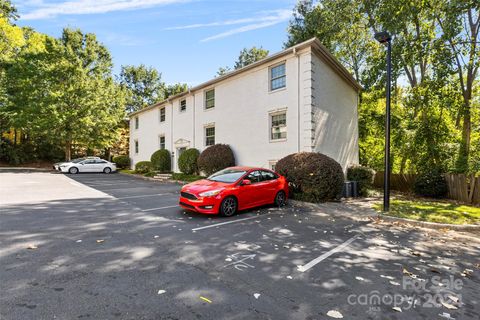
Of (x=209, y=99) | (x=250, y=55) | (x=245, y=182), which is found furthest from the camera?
(x=250, y=55)

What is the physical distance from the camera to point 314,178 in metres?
10.3

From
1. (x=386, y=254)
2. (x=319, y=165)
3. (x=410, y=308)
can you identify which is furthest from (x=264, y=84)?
(x=410, y=308)

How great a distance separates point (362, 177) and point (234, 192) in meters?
9.47

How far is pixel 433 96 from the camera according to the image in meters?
13.8

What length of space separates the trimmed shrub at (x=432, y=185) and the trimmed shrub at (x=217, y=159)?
10.4 metres

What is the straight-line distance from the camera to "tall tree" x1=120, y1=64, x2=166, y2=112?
44.1 meters

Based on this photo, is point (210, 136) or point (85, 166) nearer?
point (210, 136)

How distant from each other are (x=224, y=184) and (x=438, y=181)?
11.8 meters

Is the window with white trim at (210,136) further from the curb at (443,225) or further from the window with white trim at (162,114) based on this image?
the curb at (443,225)

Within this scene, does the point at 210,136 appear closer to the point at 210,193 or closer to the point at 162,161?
the point at 162,161

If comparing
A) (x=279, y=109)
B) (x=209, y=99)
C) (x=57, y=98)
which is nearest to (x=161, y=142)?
(x=209, y=99)

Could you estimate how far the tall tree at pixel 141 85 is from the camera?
44078 mm

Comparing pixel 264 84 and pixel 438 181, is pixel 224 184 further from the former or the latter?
pixel 438 181

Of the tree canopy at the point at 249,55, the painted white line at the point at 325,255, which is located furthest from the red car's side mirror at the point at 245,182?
the tree canopy at the point at 249,55
